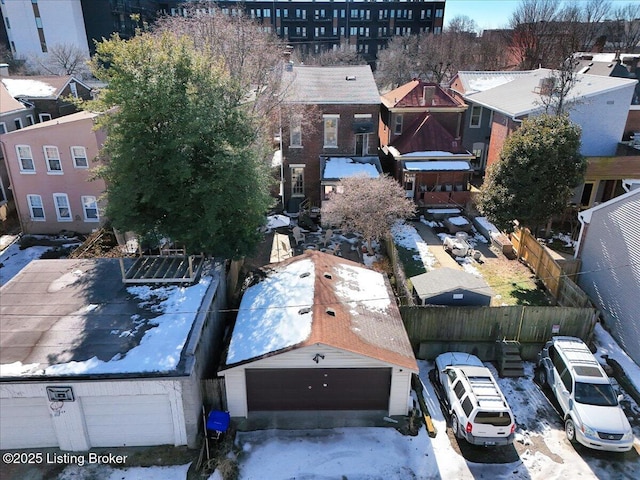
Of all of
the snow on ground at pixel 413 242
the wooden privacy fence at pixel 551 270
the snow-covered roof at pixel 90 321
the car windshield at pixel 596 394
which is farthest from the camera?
the snow on ground at pixel 413 242

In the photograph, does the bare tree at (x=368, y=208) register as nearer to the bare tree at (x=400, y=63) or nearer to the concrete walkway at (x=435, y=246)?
the concrete walkway at (x=435, y=246)

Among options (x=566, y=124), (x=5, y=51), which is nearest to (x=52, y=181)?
(x=566, y=124)

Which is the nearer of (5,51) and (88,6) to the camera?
(5,51)

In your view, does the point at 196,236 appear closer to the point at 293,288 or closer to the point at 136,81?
the point at 293,288

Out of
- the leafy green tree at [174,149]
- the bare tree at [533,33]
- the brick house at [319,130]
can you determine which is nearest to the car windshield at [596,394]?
the leafy green tree at [174,149]

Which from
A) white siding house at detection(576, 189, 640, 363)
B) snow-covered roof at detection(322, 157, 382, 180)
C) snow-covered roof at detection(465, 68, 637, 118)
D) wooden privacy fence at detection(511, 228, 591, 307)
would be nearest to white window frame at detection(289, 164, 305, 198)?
snow-covered roof at detection(322, 157, 382, 180)

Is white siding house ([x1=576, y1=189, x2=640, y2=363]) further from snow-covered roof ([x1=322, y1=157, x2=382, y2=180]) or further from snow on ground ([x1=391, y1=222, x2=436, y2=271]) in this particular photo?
snow-covered roof ([x1=322, y1=157, x2=382, y2=180])

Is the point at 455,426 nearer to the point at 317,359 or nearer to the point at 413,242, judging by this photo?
the point at 317,359
